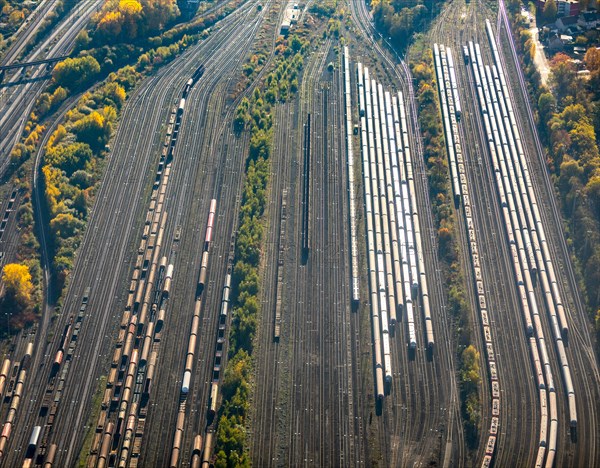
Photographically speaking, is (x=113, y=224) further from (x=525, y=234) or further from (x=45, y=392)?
(x=525, y=234)

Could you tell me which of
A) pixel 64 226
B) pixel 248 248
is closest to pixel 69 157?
pixel 64 226

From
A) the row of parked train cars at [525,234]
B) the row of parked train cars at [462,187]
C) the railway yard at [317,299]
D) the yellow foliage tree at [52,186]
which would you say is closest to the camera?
the railway yard at [317,299]

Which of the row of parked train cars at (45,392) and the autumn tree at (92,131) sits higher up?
the autumn tree at (92,131)

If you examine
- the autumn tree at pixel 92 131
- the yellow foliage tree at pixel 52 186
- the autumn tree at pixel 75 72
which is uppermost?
the autumn tree at pixel 75 72

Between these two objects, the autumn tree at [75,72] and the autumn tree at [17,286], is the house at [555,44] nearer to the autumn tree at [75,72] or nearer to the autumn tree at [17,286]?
the autumn tree at [75,72]

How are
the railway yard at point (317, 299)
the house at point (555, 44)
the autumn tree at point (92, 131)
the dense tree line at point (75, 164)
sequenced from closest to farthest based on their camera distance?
the railway yard at point (317, 299) → the dense tree line at point (75, 164) → the autumn tree at point (92, 131) → the house at point (555, 44)

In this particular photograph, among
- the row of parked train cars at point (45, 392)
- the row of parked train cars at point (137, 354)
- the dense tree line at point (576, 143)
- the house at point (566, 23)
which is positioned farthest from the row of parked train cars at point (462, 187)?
the row of parked train cars at point (45, 392)

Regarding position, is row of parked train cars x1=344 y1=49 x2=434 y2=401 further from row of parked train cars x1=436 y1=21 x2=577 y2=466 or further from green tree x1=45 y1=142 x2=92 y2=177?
green tree x1=45 y1=142 x2=92 y2=177

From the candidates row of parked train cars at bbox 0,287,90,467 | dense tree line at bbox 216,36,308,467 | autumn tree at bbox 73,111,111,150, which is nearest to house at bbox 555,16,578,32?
dense tree line at bbox 216,36,308,467
